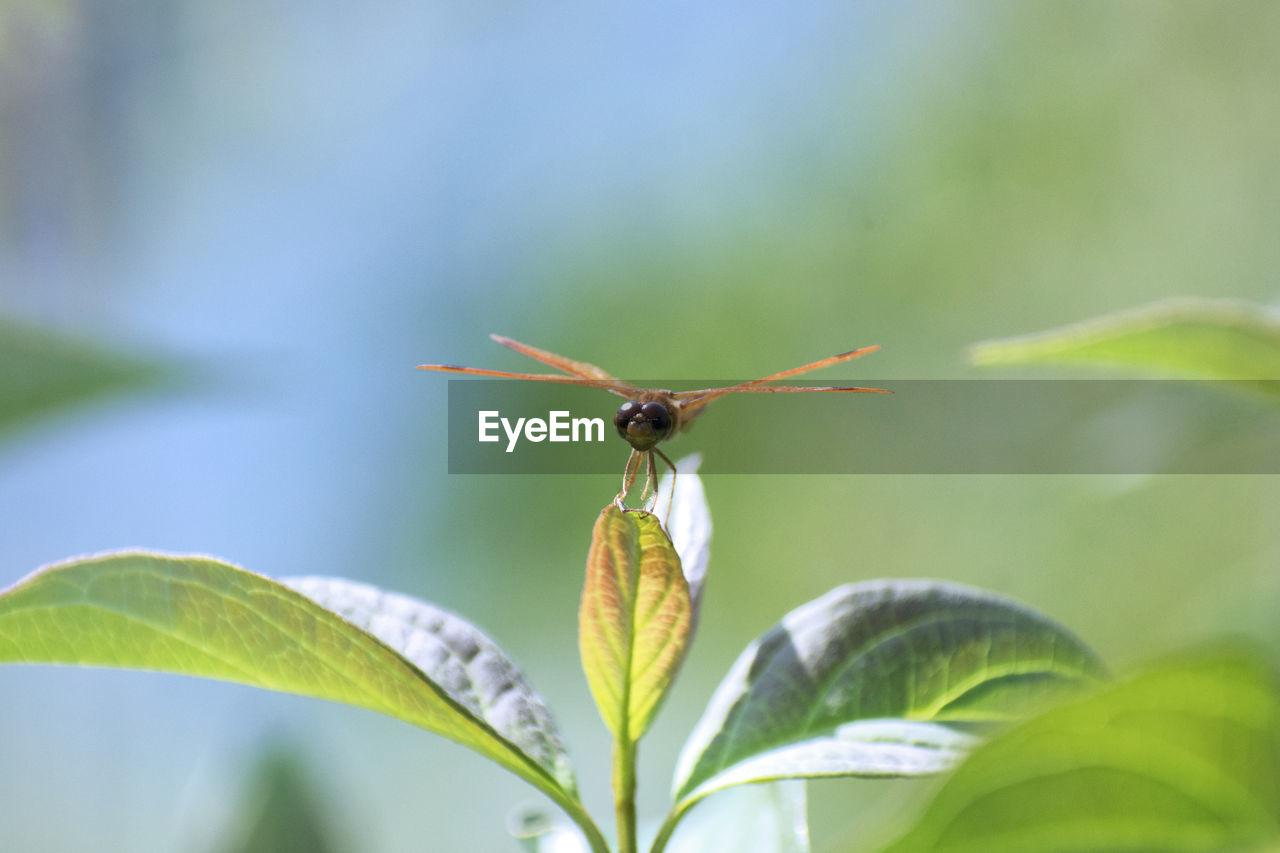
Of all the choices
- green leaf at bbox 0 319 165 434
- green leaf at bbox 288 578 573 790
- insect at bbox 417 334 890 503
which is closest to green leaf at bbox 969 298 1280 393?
insect at bbox 417 334 890 503

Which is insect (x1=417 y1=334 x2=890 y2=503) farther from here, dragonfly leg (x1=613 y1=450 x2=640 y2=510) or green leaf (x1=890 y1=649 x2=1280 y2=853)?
green leaf (x1=890 y1=649 x2=1280 y2=853)

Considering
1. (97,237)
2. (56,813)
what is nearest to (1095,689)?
A: (56,813)

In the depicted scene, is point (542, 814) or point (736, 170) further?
point (736, 170)

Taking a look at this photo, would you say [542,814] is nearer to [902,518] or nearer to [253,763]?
[253,763]

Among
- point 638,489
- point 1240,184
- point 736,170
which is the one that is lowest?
point 638,489

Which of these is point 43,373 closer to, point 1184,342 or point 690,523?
point 690,523

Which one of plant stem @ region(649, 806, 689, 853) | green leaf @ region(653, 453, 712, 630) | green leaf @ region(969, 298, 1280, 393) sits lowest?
plant stem @ region(649, 806, 689, 853)

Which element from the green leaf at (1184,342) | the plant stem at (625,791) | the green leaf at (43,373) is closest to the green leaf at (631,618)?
the plant stem at (625,791)
